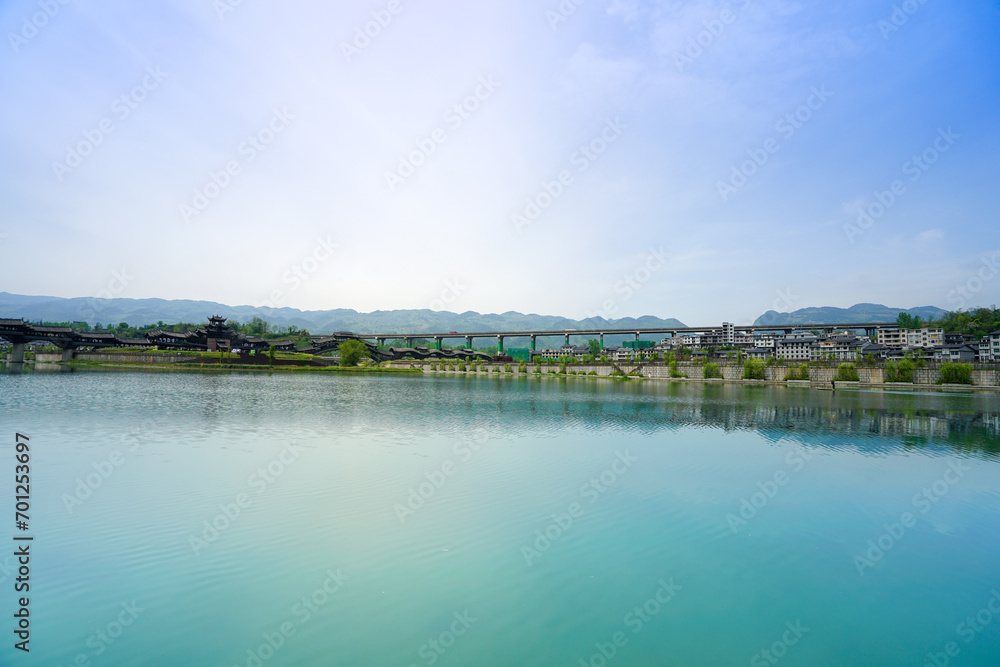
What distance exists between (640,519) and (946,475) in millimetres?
11252

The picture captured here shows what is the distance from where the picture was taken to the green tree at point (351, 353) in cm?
9162

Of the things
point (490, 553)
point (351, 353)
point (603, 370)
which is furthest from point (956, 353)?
point (351, 353)

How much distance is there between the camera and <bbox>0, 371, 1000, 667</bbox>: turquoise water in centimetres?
554

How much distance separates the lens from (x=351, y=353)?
9250cm

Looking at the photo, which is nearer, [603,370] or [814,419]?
[814,419]

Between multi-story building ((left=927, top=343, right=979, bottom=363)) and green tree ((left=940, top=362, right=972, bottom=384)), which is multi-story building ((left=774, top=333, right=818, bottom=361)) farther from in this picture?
green tree ((left=940, top=362, right=972, bottom=384))

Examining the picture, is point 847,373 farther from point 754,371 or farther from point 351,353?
point 351,353

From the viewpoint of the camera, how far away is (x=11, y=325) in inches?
2972

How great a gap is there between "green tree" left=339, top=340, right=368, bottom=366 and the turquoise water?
248 ft

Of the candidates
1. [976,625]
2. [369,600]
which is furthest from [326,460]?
[976,625]

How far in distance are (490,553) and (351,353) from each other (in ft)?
292

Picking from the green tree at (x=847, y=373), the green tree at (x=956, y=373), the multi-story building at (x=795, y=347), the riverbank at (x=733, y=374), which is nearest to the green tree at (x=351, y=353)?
the riverbank at (x=733, y=374)

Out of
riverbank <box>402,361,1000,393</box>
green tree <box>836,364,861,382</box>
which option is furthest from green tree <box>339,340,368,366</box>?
green tree <box>836,364,861,382</box>

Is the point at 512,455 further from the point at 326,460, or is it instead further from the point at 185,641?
the point at 185,641
